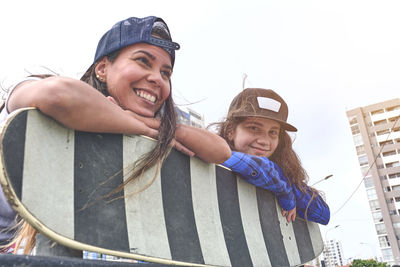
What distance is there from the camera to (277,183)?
2.46 metres

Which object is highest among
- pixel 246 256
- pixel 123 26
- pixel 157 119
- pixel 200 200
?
pixel 123 26

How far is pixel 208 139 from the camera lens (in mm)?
1824

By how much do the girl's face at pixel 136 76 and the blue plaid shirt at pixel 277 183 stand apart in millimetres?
751

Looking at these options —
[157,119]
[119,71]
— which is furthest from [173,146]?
[119,71]

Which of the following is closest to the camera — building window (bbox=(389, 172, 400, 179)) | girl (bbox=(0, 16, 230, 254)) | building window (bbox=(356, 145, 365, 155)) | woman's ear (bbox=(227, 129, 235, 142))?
girl (bbox=(0, 16, 230, 254))

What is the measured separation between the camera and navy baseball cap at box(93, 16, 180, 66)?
1.79 m

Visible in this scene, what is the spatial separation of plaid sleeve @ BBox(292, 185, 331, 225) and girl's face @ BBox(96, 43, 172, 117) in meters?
1.55

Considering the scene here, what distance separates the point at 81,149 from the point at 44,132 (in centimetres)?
18

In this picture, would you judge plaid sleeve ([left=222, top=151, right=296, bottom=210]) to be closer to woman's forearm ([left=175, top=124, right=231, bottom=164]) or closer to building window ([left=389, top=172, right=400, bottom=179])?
woman's forearm ([left=175, top=124, right=231, bottom=164])

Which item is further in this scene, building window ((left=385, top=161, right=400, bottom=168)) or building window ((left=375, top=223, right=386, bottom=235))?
building window ((left=385, top=161, right=400, bottom=168))

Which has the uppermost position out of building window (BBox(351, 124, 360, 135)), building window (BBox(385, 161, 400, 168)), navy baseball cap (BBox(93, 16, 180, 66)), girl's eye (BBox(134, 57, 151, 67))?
navy baseball cap (BBox(93, 16, 180, 66))

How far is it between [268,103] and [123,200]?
173 centimetres

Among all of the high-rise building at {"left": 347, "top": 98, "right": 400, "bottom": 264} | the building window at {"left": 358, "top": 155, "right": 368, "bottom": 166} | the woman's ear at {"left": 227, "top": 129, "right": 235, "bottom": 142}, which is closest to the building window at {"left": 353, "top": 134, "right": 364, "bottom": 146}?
the high-rise building at {"left": 347, "top": 98, "right": 400, "bottom": 264}

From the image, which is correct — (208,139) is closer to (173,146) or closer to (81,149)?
(173,146)
